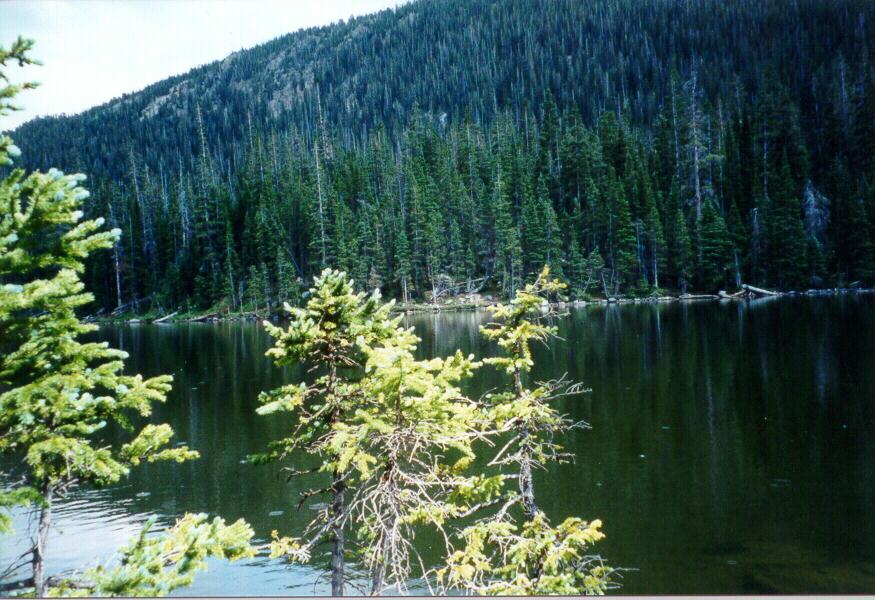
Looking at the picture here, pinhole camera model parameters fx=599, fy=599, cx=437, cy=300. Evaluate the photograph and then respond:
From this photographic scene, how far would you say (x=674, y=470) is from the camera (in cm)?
1216

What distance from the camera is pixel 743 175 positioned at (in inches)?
2306

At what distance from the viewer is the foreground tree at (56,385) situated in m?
2.96

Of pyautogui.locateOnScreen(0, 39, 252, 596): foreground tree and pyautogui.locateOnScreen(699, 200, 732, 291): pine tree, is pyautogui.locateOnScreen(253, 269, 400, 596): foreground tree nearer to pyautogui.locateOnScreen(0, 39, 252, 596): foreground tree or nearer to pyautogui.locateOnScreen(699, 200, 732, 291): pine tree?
pyautogui.locateOnScreen(0, 39, 252, 596): foreground tree

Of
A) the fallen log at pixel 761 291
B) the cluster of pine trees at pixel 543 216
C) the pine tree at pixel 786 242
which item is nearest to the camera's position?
the cluster of pine trees at pixel 543 216

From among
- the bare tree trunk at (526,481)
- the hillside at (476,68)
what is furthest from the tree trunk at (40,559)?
the hillside at (476,68)

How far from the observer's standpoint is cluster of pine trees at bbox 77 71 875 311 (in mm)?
32062

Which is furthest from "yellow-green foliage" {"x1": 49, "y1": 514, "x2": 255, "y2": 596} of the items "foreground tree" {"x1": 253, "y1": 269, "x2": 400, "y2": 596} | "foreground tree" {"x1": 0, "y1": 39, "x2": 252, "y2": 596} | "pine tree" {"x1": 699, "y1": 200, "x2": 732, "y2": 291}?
"pine tree" {"x1": 699, "y1": 200, "x2": 732, "y2": 291}

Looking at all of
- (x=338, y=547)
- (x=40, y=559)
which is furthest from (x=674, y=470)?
(x=40, y=559)

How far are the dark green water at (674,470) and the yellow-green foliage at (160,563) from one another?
49.1 inches

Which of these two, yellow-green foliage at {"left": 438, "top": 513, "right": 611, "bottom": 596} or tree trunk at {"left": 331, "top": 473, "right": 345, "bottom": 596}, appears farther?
tree trunk at {"left": 331, "top": 473, "right": 345, "bottom": 596}

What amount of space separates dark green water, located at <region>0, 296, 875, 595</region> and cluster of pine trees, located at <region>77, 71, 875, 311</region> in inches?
317

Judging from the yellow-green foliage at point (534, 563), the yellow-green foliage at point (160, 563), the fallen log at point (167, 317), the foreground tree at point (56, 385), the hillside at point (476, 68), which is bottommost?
the yellow-green foliage at point (534, 563)

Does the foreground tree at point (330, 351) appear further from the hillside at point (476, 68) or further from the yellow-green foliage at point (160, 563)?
the hillside at point (476, 68)

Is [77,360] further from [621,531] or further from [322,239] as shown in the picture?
[322,239]
